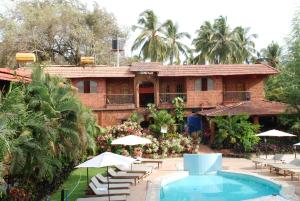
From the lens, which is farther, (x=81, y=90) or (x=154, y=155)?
(x=81, y=90)

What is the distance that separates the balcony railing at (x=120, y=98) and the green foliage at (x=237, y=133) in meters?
7.39

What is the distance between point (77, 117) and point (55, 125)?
4.79 ft

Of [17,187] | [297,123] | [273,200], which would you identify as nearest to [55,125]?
[17,187]

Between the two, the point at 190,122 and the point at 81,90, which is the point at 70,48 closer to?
the point at 81,90

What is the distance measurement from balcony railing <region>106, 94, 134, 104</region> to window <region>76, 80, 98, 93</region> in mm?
1238

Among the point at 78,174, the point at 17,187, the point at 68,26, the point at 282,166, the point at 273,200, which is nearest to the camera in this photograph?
the point at 273,200

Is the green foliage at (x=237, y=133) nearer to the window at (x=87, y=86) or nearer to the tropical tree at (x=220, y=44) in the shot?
the window at (x=87, y=86)

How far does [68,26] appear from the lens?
131 feet

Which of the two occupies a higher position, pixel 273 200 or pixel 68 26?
pixel 68 26

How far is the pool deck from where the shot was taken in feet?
51.3

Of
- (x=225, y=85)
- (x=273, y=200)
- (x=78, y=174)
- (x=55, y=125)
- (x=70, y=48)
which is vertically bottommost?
(x=78, y=174)

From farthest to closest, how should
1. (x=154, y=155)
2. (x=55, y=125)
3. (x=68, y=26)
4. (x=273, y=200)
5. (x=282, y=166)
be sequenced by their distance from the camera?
1. (x=68, y=26)
2. (x=154, y=155)
3. (x=282, y=166)
4. (x=55, y=125)
5. (x=273, y=200)

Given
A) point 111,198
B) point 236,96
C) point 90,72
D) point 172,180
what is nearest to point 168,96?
point 236,96

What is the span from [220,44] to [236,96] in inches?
879
